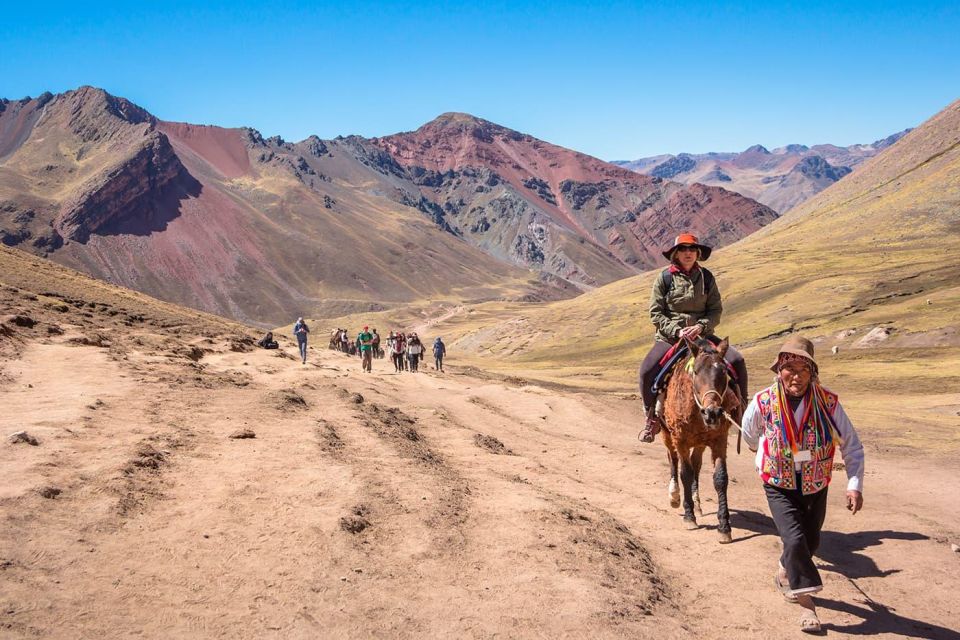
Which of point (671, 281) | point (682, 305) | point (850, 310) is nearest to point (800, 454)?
point (682, 305)

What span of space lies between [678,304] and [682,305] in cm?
6

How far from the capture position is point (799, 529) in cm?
616

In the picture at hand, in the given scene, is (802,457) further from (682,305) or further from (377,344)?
(377,344)

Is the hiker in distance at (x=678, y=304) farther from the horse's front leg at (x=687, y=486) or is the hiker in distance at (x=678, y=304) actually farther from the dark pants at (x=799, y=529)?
the dark pants at (x=799, y=529)

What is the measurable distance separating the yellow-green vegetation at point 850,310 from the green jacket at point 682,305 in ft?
35.1

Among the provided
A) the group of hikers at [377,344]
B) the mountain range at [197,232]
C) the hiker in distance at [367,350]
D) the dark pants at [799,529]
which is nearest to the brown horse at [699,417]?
the dark pants at [799,529]

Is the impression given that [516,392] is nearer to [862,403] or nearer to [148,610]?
[862,403]

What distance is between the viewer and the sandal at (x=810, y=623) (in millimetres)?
6074

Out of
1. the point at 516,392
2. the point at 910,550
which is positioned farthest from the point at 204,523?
the point at 516,392

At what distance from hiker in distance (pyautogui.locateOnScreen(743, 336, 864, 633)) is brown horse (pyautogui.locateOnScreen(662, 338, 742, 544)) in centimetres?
124

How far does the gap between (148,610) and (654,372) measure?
680cm

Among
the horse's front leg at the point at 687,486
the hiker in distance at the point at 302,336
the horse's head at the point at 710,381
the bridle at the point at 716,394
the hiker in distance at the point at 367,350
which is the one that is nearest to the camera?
the horse's head at the point at 710,381

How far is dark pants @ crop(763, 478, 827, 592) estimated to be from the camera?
241 inches

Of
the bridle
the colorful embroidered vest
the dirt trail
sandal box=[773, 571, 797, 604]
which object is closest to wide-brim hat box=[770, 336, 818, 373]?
the colorful embroidered vest
